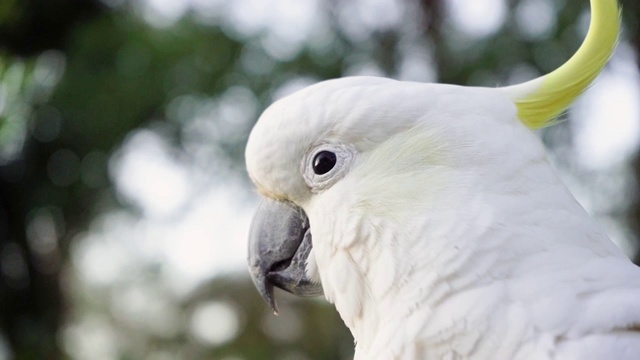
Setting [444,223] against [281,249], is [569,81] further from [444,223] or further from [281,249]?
[281,249]

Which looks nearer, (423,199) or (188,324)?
(423,199)

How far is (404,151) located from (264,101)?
2.74 m

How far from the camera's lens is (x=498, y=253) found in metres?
0.89

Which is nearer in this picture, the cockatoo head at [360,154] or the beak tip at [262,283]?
the cockatoo head at [360,154]

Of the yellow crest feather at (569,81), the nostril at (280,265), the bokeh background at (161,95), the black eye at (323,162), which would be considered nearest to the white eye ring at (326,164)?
the black eye at (323,162)

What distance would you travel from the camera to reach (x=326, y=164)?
1030 mm

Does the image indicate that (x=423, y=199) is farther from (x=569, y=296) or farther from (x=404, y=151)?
(x=569, y=296)

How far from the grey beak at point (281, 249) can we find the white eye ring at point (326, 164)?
8 cm

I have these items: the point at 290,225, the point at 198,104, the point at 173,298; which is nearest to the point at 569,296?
the point at 290,225

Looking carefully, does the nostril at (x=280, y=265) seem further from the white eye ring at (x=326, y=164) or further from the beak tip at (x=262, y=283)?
the white eye ring at (x=326, y=164)

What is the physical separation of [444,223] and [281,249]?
0.30 m

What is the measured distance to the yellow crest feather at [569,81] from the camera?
104 cm

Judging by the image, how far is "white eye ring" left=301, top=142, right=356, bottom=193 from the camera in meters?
1.02

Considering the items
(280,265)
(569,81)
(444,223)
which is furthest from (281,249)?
(569,81)
